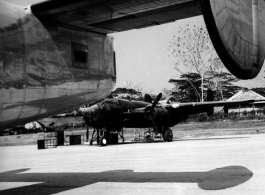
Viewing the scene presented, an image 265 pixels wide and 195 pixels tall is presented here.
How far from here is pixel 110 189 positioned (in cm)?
761

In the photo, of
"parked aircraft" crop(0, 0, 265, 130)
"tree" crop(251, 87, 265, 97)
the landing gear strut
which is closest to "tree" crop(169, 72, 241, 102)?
"tree" crop(251, 87, 265, 97)

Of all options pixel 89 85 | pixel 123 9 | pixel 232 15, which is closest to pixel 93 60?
pixel 89 85

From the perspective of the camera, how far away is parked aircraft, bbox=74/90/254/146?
88.0 feet

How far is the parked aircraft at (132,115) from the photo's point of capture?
2681 centimetres

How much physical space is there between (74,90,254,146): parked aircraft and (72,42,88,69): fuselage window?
18.0 metres

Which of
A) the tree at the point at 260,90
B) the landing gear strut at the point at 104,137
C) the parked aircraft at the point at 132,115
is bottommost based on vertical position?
the landing gear strut at the point at 104,137

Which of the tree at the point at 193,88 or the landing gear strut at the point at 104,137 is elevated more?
the tree at the point at 193,88

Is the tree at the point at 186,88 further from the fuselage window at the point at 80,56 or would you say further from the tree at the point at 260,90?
the fuselage window at the point at 80,56

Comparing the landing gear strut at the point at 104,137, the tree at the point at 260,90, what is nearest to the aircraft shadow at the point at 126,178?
the landing gear strut at the point at 104,137

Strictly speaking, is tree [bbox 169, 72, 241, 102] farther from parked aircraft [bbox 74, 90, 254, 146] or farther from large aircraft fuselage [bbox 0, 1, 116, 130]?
large aircraft fuselage [bbox 0, 1, 116, 130]

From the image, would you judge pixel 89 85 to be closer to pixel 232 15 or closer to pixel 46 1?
pixel 46 1

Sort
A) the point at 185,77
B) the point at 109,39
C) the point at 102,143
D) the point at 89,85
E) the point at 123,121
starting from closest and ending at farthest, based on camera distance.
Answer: the point at 89,85 → the point at 109,39 → the point at 102,143 → the point at 123,121 → the point at 185,77

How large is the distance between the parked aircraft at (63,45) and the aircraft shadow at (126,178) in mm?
1912

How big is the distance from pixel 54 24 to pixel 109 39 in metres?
1.75
